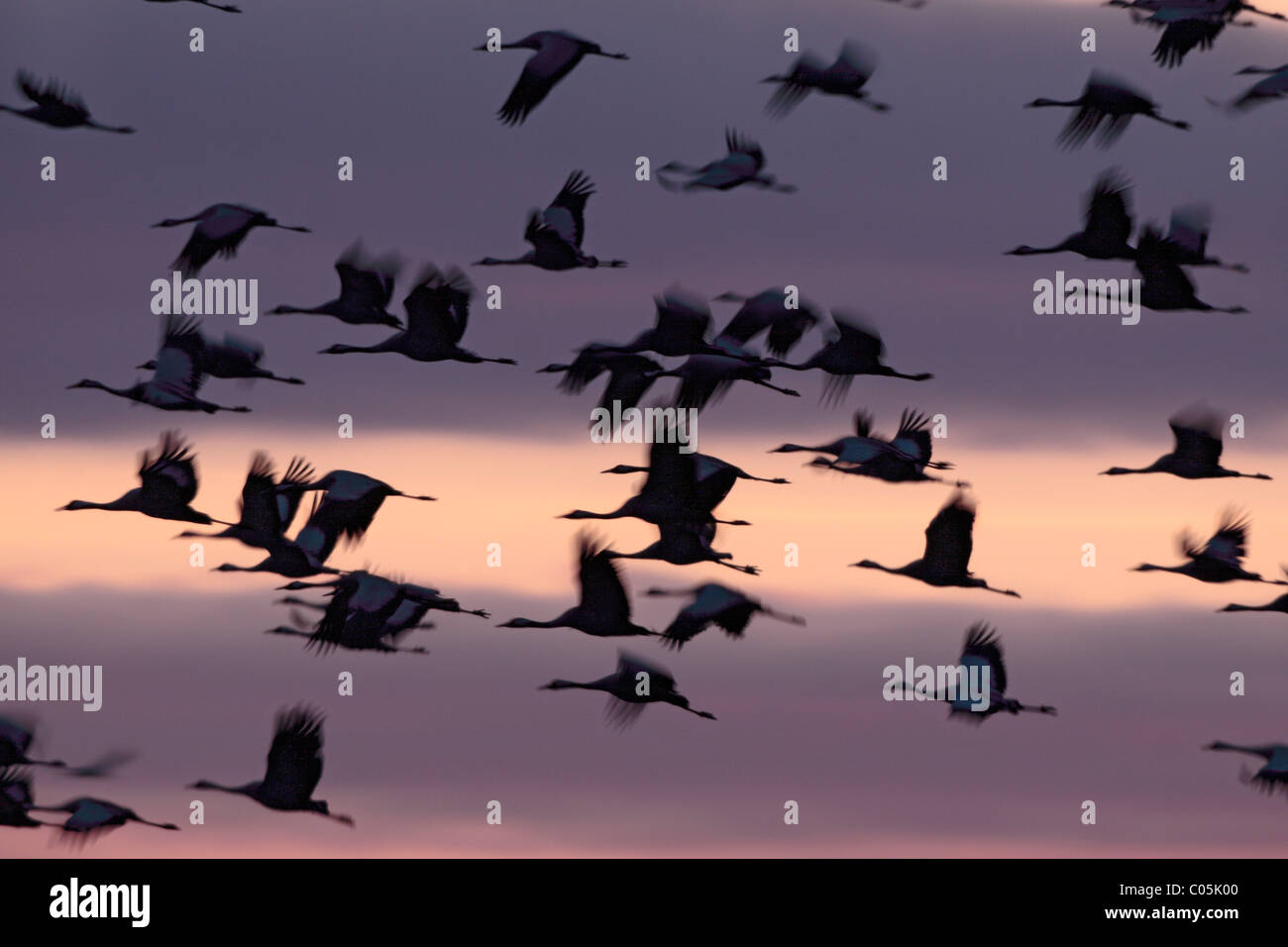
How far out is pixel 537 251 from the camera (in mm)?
45656

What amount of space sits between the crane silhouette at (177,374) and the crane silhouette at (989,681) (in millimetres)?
14319

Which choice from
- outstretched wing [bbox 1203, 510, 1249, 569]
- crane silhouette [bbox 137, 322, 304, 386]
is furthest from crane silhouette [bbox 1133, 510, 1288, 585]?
crane silhouette [bbox 137, 322, 304, 386]

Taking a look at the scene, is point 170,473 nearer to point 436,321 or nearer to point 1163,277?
point 436,321

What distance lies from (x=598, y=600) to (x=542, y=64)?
9760mm

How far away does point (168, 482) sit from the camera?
4359 centimetres

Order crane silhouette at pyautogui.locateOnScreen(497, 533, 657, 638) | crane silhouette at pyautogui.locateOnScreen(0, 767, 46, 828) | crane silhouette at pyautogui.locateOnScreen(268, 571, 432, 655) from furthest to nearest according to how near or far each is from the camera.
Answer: crane silhouette at pyautogui.locateOnScreen(0, 767, 46, 828) → crane silhouette at pyautogui.locateOnScreen(268, 571, 432, 655) → crane silhouette at pyautogui.locateOnScreen(497, 533, 657, 638)

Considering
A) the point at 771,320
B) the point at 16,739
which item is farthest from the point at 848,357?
the point at 16,739

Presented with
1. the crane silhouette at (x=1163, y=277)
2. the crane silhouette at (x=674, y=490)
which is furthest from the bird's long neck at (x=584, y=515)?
the crane silhouette at (x=1163, y=277)

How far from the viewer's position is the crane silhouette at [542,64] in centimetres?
4353

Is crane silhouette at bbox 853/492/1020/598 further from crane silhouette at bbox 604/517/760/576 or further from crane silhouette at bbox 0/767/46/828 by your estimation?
crane silhouette at bbox 0/767/46/828

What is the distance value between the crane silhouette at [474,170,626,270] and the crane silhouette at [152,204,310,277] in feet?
15.0

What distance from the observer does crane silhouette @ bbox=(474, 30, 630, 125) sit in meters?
43.5
